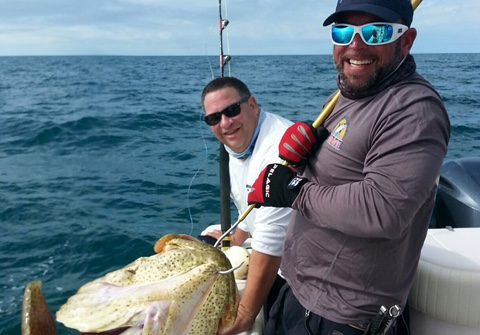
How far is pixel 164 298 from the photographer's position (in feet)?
6.10

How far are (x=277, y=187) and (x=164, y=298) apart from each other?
2.27 ft

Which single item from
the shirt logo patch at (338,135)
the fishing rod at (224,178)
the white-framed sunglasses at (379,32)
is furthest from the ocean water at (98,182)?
the white-framed sunglasses at (379,32)

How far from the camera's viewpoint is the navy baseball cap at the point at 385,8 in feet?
6.66

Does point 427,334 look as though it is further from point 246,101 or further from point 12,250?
point 12,250

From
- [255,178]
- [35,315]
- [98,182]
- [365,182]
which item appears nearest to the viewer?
[35,315]

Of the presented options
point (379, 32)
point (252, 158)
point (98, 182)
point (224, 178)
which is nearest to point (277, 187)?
point (379, 32)

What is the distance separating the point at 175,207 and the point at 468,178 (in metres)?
6.14

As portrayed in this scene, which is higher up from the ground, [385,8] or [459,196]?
[385,8]

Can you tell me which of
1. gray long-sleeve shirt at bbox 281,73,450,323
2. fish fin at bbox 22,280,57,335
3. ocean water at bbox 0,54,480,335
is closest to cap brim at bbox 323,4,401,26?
gray long-sleeve shirt at bbox 281,73,450,323

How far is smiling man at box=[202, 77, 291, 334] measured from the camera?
2908mm

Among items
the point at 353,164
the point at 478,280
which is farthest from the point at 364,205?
the point at 478,280

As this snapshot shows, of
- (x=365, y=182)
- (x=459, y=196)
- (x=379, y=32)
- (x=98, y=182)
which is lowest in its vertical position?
(x=98, y=182)

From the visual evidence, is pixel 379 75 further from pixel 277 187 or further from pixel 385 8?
pixel 277 187

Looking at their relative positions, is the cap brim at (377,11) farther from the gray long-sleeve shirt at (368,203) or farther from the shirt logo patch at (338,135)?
the shirt logo patch at (338,135)
